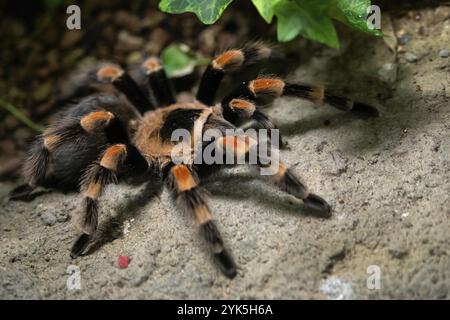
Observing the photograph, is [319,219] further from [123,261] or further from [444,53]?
[444,53]

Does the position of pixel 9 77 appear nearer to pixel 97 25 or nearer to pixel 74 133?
pixel 97 25

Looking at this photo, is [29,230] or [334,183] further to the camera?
[29,230]

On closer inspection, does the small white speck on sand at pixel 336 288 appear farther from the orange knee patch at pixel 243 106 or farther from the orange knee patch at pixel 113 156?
the orange knee patch at pixel 113 156

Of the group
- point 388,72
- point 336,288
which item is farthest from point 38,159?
point 388,72

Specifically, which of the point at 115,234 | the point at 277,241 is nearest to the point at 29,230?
the point at 115,234

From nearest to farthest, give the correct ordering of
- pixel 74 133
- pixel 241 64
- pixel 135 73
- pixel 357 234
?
pixel 357 234
pixel 74 133
pixel 241 64
pixel 135 73

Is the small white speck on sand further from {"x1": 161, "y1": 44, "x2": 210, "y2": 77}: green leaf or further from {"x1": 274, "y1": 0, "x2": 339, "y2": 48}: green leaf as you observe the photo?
{"x1": 161, "y1": 44, "x2": 210, "y2": 77}: green leaf

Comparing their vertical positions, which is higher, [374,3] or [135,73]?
[374,3]
